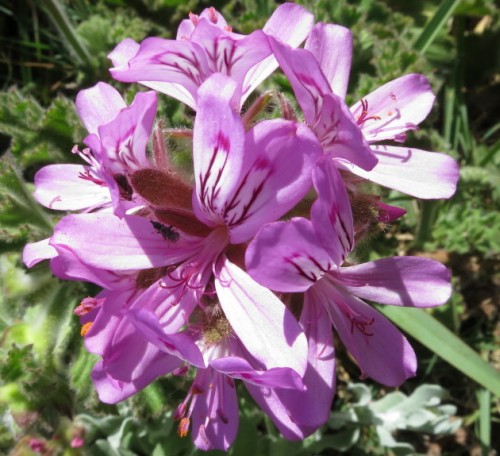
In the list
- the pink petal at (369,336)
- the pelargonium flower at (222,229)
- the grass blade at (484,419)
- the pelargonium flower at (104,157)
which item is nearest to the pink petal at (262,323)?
the pelargonium flower at (222,229)

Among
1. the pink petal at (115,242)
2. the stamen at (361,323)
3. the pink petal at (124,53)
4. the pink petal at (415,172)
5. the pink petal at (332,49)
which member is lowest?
the stamen at (361,323)

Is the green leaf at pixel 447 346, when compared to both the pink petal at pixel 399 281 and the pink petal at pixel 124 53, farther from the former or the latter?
the pink petal at pixel 124 53

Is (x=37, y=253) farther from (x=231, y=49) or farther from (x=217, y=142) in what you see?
(x=231, y=49)

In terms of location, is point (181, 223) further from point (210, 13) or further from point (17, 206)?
point (17, 206)

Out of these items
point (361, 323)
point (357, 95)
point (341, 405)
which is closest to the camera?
point (361, 323)

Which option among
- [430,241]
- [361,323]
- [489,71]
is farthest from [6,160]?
[489,71]

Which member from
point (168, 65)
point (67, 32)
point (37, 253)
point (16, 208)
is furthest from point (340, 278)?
point (67, 32)
